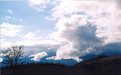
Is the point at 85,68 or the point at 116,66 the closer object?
the point at 116,66

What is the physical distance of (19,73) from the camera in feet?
137

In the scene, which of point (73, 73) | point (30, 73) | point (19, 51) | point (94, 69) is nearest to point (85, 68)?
point (94, 69)

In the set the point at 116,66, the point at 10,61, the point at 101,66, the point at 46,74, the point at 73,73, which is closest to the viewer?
the point at 46,74

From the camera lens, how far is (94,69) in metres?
49.9

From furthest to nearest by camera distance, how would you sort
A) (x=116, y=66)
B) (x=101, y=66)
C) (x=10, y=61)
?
(x=10, y=61) < (x=101, y=66) < (x=116, y=66)

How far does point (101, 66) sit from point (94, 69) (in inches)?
130

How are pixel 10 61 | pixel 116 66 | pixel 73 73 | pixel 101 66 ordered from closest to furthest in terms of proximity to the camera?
pixel 73 73, pixel 116 66, pixel 101 66, pixel 10 61

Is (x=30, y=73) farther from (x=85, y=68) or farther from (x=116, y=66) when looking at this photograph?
(x=116, y=66)

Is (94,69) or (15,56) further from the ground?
(15,56)

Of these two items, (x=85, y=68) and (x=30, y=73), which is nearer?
(x=30, y=73)

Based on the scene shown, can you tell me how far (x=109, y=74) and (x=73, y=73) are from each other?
11519 millimetres

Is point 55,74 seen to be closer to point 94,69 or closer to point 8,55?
point 94,69

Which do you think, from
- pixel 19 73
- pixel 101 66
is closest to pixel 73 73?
pixel 101 66

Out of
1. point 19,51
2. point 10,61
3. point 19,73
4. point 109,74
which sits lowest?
point 109,74
